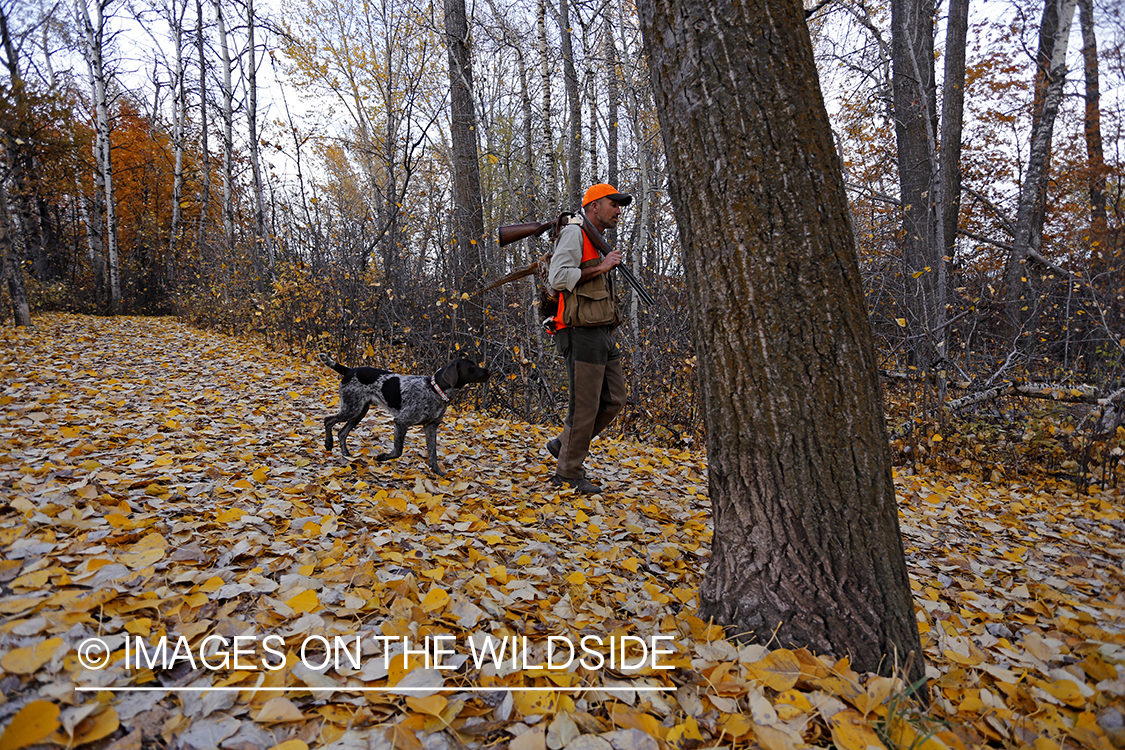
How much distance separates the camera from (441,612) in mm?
2393

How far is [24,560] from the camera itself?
2.35m

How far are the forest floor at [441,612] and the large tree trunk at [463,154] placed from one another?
12.6 feet

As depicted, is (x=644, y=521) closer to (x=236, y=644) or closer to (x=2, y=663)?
(x=236, y=644)

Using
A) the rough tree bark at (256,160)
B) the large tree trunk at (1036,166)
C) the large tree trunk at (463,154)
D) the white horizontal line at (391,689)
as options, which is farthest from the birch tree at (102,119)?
the large tree trunk at (1036,166)

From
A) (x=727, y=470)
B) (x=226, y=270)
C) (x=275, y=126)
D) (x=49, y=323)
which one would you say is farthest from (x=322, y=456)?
(x=275, y=126)

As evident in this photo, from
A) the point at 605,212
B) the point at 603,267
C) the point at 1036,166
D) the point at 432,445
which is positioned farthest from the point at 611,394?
the point at 1036,166

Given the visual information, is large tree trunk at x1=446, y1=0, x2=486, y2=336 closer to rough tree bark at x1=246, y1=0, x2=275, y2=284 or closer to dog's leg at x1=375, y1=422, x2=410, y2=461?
dog's leg at x1=375, y1=422, x2=410, y2=461

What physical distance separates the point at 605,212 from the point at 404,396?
7.53 ft

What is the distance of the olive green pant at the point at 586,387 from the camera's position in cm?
423

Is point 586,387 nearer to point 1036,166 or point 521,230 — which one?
point 521,230

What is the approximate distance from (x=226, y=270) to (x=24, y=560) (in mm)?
12865

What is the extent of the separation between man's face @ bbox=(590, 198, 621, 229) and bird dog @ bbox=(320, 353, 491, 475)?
62.9 inches

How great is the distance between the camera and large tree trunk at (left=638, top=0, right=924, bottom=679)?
2088mm

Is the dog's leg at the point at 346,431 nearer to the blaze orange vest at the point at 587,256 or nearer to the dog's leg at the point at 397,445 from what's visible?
the dog's leg at the point at 397,445
